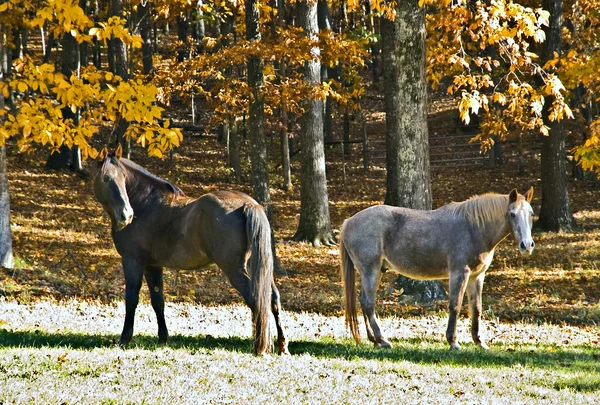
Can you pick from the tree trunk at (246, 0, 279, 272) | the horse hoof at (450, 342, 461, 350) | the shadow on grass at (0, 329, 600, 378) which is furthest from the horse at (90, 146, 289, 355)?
the tree trunk at (246, 0, 279, 272)

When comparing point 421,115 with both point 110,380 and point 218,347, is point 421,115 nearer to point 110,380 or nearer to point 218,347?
point 218,347

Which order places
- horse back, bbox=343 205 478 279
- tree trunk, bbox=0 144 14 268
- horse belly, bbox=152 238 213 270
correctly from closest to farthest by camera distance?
horse belly, bbox=152 238 213 270 < horse back, bbox=343 205 478 279 < tree trunk, bbox=0 144 14 268

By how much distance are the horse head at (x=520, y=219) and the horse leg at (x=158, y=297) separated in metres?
4.32

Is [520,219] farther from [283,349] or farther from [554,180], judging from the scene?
[554,180]

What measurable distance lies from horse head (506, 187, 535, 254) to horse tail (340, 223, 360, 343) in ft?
7.03

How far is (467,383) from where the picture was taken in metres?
7.69

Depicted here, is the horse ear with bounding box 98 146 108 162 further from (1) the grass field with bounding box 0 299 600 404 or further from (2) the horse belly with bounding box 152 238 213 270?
(1) the grass field with bounding box 0 299 600 404

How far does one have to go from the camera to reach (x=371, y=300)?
1023cm

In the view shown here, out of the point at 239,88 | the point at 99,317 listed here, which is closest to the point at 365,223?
the point at 99,317

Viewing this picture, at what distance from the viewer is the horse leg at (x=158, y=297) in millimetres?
9500

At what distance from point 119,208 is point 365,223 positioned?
3.22 m

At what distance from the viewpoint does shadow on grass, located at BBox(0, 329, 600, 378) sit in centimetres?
898

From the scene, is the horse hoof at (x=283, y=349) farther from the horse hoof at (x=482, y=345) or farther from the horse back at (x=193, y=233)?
the horse hoof at (x=482, y=345)

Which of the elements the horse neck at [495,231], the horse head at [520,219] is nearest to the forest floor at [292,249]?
the horse neck at [495,231]
